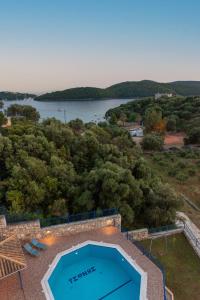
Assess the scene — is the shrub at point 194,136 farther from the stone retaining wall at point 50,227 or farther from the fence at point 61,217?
the stone retaining wall at point 50,227

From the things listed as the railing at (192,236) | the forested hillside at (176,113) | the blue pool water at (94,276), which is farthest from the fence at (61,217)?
the forested hillside at (176,113)

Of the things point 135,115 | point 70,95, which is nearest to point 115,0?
point 135,115

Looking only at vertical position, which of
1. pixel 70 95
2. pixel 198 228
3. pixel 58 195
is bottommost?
pixel 198 228

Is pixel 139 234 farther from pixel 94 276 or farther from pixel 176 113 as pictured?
pixel 176 113

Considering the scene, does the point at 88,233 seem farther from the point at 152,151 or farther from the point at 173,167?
the point at 152,151

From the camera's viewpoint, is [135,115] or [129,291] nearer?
[129,291]

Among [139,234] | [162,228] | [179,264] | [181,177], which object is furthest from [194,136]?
[179,264]

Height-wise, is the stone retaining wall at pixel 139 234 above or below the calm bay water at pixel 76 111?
below
